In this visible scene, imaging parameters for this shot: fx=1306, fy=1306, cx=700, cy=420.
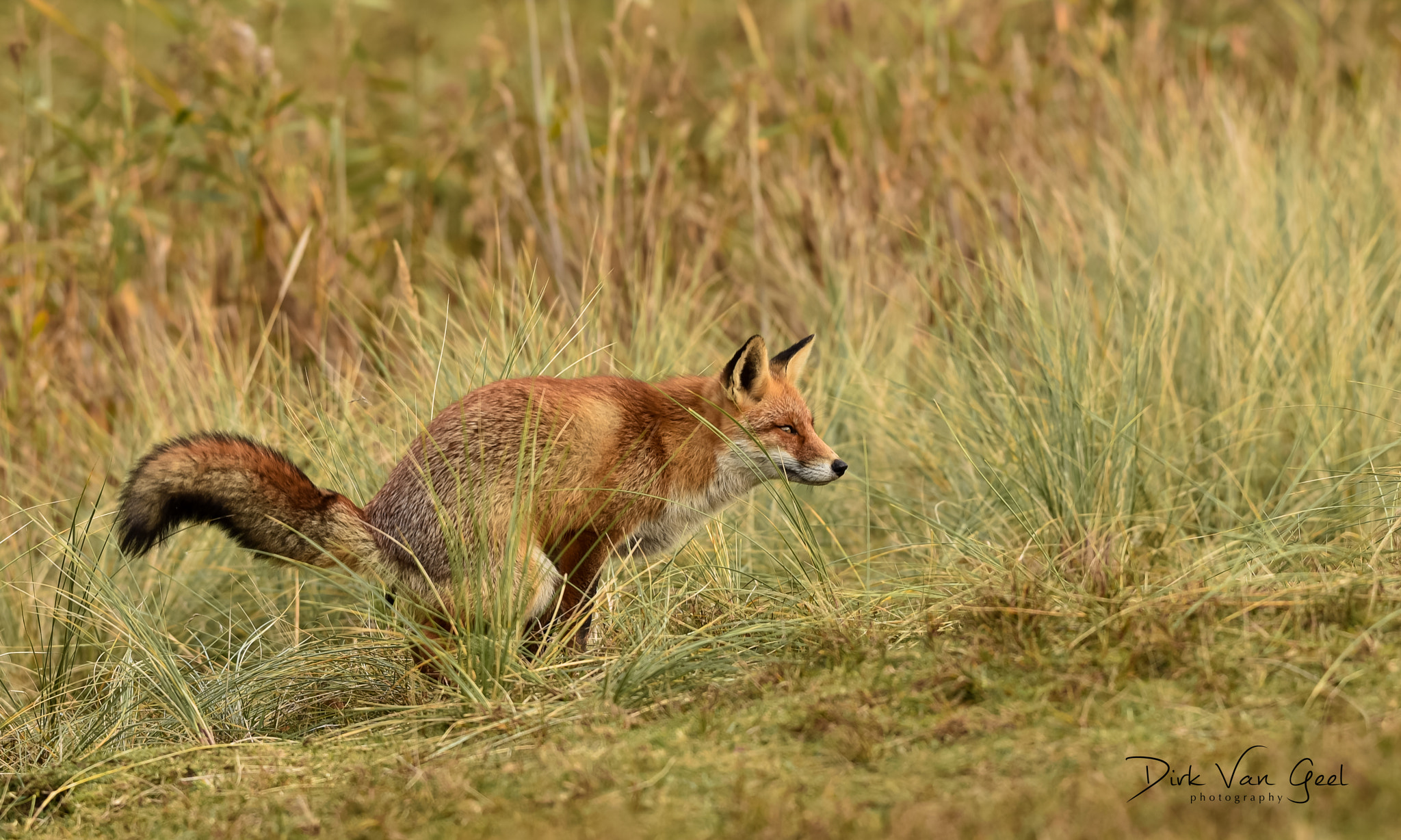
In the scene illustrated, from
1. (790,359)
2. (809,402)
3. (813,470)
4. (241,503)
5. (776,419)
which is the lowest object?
(809,402)

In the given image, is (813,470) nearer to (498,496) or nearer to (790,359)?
(790,359)

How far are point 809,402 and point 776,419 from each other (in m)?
1.08

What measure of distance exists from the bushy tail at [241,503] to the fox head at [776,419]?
134cm

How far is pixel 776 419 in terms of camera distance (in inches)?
185

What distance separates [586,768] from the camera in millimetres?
2969

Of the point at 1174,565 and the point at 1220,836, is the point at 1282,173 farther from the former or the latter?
the point at 1220,836

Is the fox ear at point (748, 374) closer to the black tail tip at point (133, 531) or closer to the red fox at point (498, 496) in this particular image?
the red fox at point (498, 496)

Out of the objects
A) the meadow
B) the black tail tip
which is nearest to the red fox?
the black tail tip

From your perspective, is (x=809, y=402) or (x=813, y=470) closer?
(x=813, y=470)

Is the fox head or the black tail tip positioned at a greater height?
the black tail tip

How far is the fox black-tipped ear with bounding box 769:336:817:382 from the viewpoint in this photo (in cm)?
474

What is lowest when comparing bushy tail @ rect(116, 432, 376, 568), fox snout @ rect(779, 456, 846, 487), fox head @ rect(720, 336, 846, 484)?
fox snout @ rect(779, 456, 846, 487)

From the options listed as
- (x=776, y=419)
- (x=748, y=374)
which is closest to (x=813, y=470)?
(x=776, y=419)

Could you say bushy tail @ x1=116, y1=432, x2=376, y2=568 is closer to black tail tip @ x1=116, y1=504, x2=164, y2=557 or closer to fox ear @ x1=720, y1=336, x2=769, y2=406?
black tail tip @ x1=116, y1=504, x2=164, y2=557
